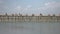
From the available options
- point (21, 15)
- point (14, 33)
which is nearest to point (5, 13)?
point (21, 15)

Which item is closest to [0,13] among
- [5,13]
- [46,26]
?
[5,13]

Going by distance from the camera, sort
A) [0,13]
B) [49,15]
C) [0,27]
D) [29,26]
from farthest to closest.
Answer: [29,26]
[0,27]
[49,15]
[0,13]

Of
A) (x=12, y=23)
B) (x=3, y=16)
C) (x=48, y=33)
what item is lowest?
(x=48, y=33)

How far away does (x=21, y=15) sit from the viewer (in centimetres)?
322

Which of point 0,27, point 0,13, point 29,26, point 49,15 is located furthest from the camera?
point 29,26

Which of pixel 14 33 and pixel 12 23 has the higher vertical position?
pixel 12 23

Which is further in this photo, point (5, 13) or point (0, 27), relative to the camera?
point (0, 27)

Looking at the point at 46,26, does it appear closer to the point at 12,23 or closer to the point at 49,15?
the point at 49,15

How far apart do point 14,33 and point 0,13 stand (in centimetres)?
69

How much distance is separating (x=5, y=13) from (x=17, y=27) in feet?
3.06

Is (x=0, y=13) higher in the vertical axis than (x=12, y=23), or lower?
higher

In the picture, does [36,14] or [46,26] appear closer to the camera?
[36,14]

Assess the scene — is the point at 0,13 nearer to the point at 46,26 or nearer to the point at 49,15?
the point at 49,15

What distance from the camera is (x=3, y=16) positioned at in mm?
3102
